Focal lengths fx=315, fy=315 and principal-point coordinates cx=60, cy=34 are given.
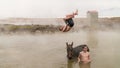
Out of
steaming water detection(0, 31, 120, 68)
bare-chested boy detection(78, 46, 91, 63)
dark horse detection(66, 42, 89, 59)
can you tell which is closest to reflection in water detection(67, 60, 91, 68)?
steaming water detection(0, 31, 120, 68)

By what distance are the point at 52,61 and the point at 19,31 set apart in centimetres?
1921

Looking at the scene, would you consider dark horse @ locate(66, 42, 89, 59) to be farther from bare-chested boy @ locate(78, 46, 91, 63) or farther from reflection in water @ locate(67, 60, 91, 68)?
bare-chested boy @ locate(78, 46, 91, 63)

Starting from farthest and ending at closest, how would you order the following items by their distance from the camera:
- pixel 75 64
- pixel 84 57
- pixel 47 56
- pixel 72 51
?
pixel 47 56
pixel 72 51
pixel 84 57
pixel 75 64

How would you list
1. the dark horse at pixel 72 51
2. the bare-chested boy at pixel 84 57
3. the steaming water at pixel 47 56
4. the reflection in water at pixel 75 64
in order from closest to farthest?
the reflection in water at pixel 75 64, the steaming water at pixel 47 56, the bare-chested boy at pixel 84 57, the dark horse at pixel 72 51

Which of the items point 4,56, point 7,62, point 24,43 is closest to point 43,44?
point 24,43

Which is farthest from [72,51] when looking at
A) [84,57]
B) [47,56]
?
[47,56]

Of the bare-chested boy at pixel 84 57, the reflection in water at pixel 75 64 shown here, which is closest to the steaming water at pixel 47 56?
the reflection in water at pixel 75 64

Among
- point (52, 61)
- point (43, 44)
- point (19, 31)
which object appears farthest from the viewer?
point (19, 31)

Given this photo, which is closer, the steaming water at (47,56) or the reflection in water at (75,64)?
the reflection in water at (75,64)

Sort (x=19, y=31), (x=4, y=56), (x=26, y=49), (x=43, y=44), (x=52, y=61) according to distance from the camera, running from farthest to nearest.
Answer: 1. (x=19, y=31)
2. (x=43, y=44)
3. (x=26, y=49)
4. (x=4, y=56)
5. (x=52, y=61)

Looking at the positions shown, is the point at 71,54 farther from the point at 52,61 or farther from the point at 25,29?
the point at 25,29

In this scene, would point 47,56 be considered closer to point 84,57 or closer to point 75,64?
point 75,64

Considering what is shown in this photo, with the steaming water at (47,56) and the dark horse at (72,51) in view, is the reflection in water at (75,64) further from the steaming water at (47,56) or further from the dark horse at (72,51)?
the dark horse at (72,51)

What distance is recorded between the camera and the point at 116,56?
1898 centimetres
